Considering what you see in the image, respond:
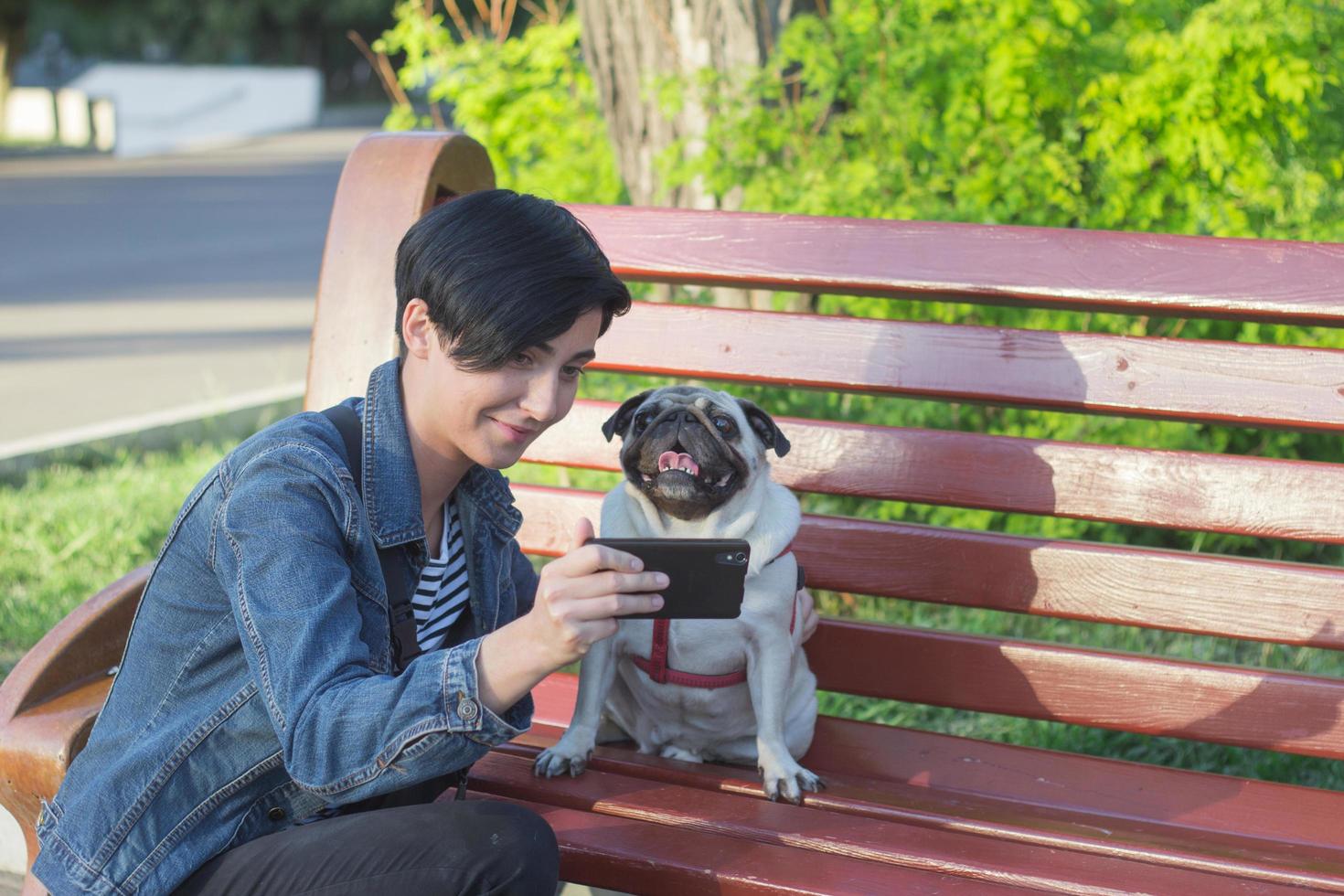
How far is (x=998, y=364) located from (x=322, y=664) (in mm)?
1431

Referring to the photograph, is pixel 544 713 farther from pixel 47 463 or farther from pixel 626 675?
pixel 47 463

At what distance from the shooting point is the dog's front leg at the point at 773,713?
2.37m

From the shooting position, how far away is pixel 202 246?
13.7 m

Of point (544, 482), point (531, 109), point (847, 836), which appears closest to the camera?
point (847, 836)

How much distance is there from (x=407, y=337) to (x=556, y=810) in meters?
0.80

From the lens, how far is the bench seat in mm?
2057

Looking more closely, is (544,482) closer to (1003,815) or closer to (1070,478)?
(1070,478)

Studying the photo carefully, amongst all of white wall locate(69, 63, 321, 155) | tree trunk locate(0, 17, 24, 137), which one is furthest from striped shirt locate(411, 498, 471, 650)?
tree trunk locate(0, 17, 24, 137)

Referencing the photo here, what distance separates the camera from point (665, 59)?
15.5ft

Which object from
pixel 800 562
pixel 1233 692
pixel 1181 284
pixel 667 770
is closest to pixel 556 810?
pixel 667 770

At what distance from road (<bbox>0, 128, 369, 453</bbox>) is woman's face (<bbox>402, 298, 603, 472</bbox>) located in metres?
4.62

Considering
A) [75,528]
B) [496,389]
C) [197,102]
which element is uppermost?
[496,389]

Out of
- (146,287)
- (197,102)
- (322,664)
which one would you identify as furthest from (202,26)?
(322,664)

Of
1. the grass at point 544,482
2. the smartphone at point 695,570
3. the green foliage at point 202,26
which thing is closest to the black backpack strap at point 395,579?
the smartphone at point 695,570
